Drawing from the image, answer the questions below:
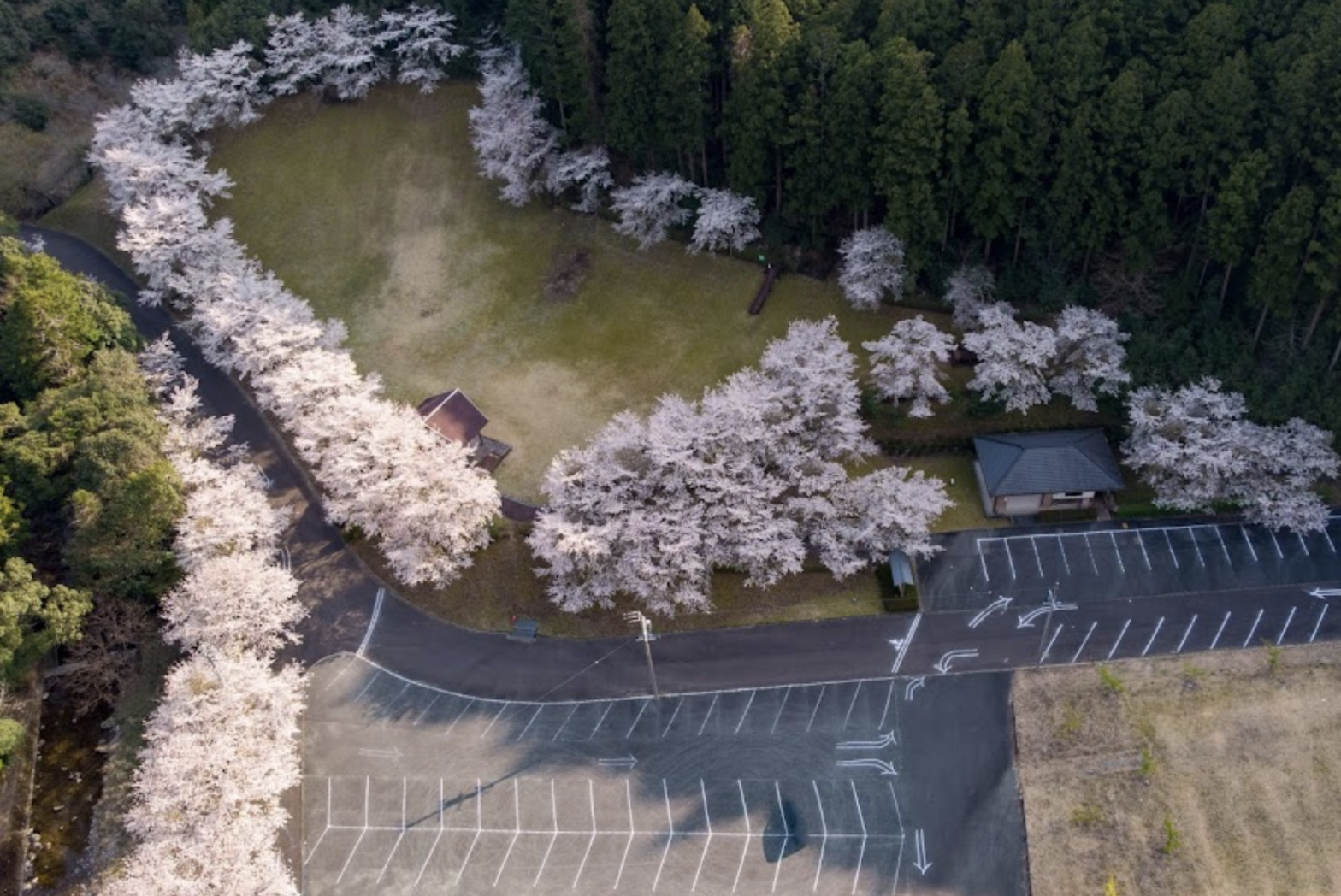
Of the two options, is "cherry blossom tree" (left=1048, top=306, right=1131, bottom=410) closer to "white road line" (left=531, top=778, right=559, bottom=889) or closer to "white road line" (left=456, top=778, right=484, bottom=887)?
"white road line" (left=531, top=778, right=559, bottom=889)

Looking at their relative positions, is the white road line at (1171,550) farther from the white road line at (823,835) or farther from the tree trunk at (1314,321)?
the white road line at (823,835)

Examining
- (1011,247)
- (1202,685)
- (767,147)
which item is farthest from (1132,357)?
(767,147)

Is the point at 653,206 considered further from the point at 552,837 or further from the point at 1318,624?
the point at 1318,624

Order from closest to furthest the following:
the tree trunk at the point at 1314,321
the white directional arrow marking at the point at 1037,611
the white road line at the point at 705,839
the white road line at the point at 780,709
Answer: the white road line at the point at 705,839 → the white road line at the point at 780,709 → the white directional arrow marking at the point at 1037,611 → the tree trunk at the point at 1314,321

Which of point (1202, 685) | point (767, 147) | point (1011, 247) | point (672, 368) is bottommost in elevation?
point (1202, 685)

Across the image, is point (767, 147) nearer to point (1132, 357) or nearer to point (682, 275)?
point (682, 275)

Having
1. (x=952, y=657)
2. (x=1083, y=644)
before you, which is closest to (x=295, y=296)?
(x=952, y=657)

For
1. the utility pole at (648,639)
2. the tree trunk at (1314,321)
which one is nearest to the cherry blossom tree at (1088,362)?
the tree trunk at (1314,321)
